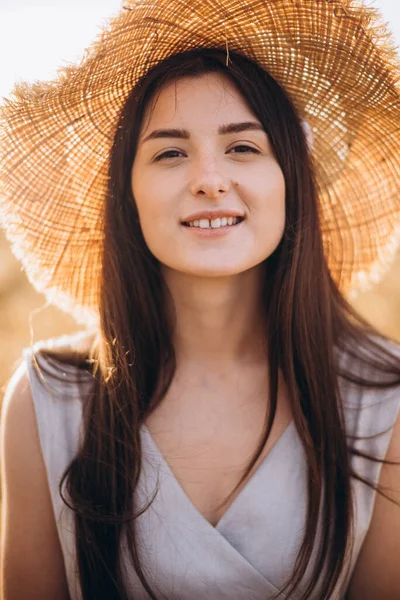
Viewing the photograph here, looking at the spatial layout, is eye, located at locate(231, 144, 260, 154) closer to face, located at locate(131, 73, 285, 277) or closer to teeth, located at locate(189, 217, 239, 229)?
face, located at locate(131, 73, 285, 277)

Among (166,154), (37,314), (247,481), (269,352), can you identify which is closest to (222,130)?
(166,154)

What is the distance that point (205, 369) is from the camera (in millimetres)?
2613

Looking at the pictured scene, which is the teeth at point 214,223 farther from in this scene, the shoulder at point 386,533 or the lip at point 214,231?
the shoulder at point 386,533

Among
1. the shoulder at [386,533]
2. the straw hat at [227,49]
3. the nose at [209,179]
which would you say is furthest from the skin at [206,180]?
the shoulder at [386,533]

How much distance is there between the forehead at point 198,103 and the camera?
2318mm

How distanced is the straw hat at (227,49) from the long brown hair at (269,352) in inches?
4.0

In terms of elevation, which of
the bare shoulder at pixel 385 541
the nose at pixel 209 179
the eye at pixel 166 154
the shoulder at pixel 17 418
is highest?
the eye at pixel 166 154

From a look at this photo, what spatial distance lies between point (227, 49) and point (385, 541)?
68.5 inches

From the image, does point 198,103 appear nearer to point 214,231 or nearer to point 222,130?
point 222,130

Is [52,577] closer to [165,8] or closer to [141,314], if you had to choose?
[141,314]

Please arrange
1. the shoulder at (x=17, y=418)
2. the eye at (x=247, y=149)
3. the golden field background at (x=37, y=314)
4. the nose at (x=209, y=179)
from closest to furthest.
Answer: the nose at (x=209, y=179)
the eye at (x=247, y=149)
the shoulder at (x=17, y=418)
the golden field background at (x=37, y=314)

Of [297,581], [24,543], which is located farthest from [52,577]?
[297,581]

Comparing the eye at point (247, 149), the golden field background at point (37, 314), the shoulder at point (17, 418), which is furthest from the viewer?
the golden field background at point (37, 314)

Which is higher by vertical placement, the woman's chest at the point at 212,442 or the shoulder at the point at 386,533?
the woman's chest at the point at 212,442
